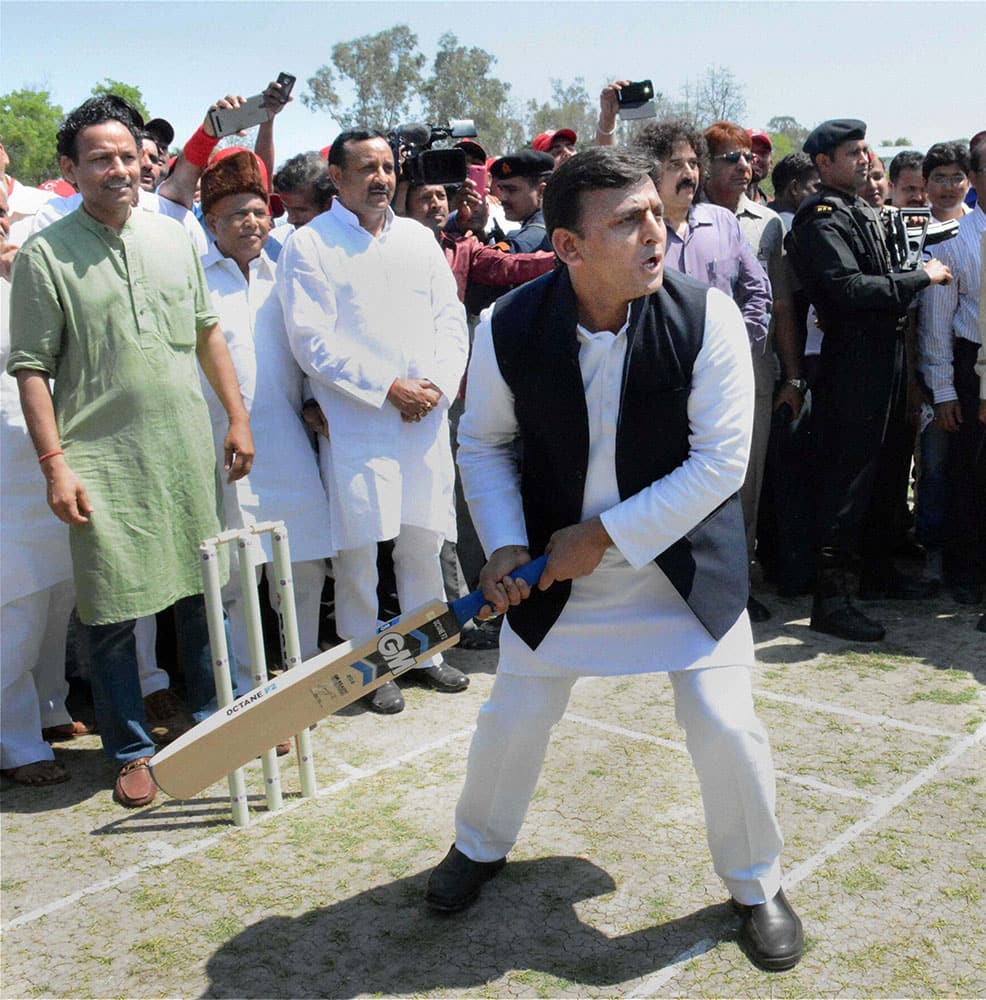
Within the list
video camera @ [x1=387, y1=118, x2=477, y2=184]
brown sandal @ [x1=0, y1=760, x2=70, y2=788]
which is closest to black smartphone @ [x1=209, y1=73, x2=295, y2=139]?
video camera @ [x1=387, y1=118, x2=477, y2=184]

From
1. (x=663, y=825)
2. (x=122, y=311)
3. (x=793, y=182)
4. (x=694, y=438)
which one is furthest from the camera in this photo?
(x=793, y=182)

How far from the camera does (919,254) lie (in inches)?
209

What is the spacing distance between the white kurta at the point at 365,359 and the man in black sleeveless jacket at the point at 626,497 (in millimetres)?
1676

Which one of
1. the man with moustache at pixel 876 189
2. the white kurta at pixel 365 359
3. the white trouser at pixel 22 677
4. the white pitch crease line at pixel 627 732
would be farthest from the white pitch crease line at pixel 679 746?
the man with moustache at pixel 876 189

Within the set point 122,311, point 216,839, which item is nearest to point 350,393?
point 122,311

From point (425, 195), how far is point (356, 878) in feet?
10.7

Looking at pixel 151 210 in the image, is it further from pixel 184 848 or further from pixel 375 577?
pixel 184 848

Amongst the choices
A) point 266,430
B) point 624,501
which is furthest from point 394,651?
point 266,430

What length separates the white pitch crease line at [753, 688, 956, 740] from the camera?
4.14m

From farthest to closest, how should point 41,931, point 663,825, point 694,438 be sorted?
point 663,825, point 41,931, point 694,438

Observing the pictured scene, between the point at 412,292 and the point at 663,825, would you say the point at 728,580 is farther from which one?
the point at 412,292

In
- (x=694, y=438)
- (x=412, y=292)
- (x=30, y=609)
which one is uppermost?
(x=412, y=292)

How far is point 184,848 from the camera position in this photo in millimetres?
3529

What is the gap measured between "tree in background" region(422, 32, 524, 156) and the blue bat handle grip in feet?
165
